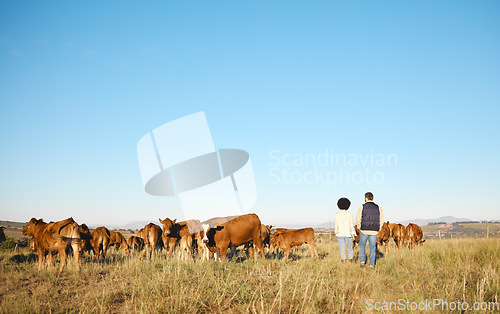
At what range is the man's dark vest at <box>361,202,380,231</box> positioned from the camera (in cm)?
1039

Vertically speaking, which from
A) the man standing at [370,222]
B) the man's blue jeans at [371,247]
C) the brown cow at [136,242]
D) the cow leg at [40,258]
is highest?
the man standing at [370,222]

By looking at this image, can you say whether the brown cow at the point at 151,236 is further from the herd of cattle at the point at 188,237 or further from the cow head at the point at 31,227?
the cow head at the point at 31,227

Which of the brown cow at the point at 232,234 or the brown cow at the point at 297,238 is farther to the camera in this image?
the brown cow at the point at 297,238

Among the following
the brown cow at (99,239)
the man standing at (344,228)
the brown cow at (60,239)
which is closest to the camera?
the brown cow at (60,239)

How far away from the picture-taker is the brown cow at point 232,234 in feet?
41.3

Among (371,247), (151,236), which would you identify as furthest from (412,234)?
(151,236)

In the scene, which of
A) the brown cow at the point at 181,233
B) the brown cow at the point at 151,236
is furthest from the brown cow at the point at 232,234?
the brown cow at the point at 151,236

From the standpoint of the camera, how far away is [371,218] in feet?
34.1

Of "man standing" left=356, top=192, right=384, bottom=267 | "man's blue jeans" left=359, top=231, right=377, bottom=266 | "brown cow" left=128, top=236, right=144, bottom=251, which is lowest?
"brown cow" left=128, top=236, right=144, bottom=251

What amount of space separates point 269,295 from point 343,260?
558 centimetres

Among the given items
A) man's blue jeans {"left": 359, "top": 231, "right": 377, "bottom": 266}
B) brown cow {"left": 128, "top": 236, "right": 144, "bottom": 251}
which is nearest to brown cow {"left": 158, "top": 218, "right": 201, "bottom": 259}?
brown cow {"left": 128, "top": 236, "right": 144, "bottom": 251}

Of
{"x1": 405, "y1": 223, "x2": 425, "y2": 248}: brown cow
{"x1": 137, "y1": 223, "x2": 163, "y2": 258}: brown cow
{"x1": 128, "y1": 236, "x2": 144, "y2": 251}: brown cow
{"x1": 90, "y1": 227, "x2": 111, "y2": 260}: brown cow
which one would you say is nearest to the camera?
{"x1": 90, "y1": 227, "x2": 111, "y2": 260}: brown cow

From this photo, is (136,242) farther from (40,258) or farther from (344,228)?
(344,228)

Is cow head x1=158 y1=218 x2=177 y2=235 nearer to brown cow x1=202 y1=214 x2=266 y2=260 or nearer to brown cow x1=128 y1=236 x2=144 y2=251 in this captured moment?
brown cow x1=128 y1=236 x2=144 y2=251
